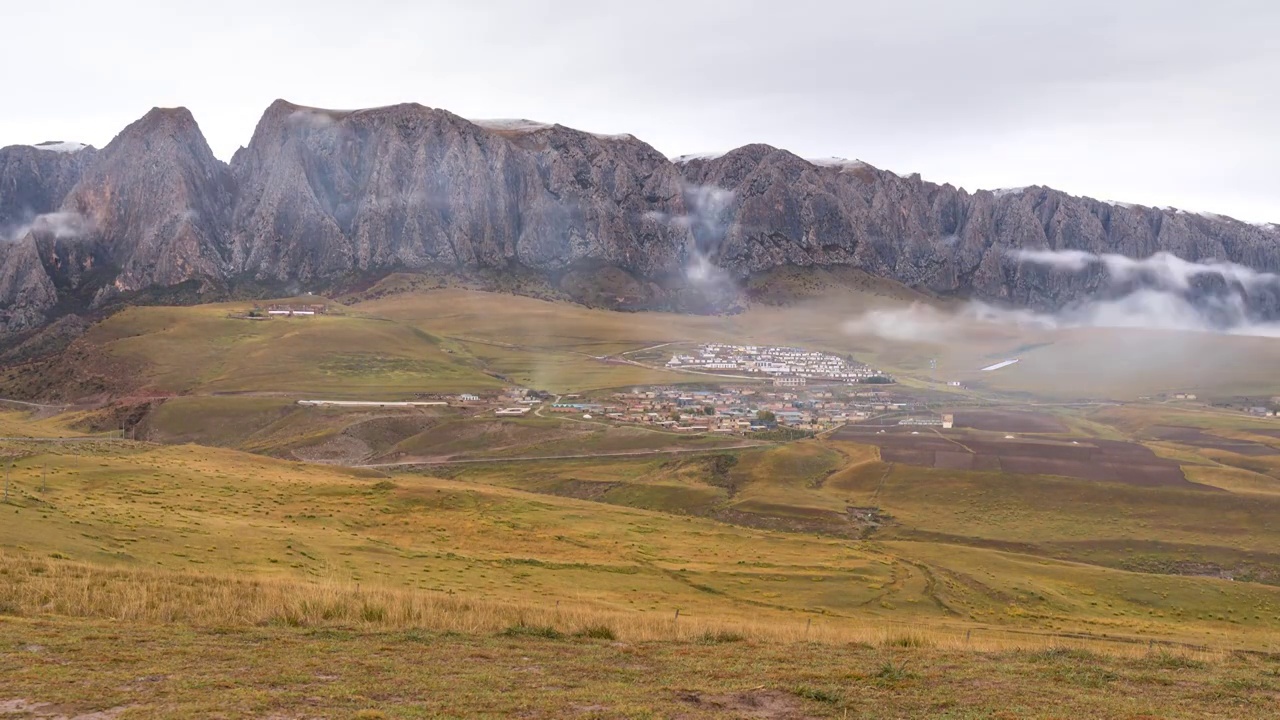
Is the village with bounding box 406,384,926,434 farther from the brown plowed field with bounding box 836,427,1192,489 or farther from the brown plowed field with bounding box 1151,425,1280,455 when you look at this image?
the brown plowed field with bounding box 1151,425,1280,455

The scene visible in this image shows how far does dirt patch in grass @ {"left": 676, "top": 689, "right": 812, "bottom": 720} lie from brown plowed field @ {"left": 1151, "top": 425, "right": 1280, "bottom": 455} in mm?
141351

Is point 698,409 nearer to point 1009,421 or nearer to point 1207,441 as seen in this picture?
point 1009,421

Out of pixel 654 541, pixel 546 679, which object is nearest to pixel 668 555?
pixel 654 541

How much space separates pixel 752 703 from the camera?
21.1 m

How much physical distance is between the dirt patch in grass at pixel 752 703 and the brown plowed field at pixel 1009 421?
14125 cm

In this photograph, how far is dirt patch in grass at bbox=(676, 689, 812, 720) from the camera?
20078 mm

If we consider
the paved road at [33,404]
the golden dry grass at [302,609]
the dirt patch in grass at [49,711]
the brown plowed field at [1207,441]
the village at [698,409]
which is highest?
the dirt patch in grass at [49,711]

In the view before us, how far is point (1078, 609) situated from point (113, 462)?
7708cm

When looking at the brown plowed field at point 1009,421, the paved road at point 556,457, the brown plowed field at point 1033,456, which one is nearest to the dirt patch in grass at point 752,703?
the brown plowed field at point 1033,456

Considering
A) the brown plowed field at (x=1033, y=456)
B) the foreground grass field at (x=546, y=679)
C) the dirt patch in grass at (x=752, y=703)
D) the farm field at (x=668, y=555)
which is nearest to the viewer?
the foreground grass field at (x=546, y=679)

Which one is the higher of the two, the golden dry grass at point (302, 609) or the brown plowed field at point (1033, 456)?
the golden dry grass at point (302, 609)

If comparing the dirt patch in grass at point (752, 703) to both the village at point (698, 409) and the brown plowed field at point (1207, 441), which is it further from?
the brown plowed field at point (1207, 441)

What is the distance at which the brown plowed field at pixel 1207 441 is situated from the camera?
13500 centimetres

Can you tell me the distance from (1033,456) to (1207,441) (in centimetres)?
4398
